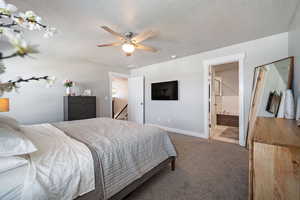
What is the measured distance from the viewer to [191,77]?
3.82 m

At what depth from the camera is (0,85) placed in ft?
1.79

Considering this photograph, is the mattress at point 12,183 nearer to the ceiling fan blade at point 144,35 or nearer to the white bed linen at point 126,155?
the white bed linen at point 126,155

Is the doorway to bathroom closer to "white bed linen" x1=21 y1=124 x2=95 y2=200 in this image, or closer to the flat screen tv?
the flat screen tv

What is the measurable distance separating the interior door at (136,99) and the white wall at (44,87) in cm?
131

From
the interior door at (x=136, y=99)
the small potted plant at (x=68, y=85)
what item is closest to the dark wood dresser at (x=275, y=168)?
the small potted plant at (x=68, y=85)

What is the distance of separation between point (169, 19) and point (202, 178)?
248 centimetres

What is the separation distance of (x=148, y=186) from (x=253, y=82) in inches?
119

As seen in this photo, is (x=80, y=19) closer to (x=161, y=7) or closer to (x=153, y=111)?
(x=161, y=7)

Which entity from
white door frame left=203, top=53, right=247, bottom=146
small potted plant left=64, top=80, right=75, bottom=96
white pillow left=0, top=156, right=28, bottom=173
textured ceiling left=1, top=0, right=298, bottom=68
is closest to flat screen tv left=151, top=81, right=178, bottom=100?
white door frame left=203, top=53, right=247, bottom=146

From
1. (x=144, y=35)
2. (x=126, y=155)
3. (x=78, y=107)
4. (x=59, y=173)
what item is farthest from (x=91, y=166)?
(x=78, y=107)

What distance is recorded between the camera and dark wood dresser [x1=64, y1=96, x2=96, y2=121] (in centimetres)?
337

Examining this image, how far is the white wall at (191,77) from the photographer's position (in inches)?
105

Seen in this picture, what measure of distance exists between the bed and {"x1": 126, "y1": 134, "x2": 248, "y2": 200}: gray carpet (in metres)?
0.24

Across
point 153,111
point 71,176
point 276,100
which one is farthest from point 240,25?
point 153,111
